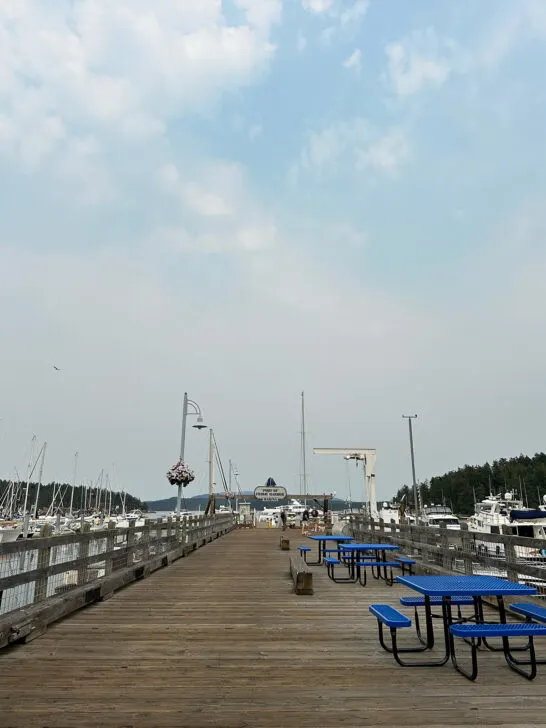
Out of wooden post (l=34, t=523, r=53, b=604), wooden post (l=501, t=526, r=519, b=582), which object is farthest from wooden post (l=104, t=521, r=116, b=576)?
wooden post (l=501, t=526, r=519, b=582)

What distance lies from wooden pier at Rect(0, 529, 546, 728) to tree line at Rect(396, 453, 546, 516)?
385 ft

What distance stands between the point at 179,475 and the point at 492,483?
125706mm

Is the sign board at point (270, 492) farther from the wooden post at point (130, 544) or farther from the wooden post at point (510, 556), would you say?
the wooden post at point (510, 556)

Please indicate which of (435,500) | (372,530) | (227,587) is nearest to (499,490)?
(435,500)

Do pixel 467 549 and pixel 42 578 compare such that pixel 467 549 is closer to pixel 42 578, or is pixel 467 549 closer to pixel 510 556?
pixel 510 556

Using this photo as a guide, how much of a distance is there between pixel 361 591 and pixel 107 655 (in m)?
5.96

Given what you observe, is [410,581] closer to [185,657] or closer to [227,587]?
[185,657]

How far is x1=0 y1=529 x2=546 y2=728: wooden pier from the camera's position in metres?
3.87

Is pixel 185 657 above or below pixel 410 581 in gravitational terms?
below

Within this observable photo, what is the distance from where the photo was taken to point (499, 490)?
5020 inches

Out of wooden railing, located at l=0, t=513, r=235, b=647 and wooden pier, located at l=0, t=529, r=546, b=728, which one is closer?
wooden pier, located at l=0, t=529, r=546, b=728

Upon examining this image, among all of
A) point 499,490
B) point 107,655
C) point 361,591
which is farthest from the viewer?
point 499,490

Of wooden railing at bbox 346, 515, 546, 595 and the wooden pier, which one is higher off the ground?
wooden railing at bbox 346, 515, 546, 595

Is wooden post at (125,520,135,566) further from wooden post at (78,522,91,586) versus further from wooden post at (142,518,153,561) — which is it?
wooden post at (78,522,91,586)
